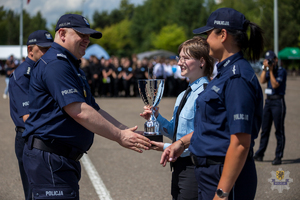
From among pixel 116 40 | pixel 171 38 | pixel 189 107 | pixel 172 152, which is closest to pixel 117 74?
pixel 189 107

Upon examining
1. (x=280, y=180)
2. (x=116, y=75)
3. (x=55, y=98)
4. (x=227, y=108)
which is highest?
(x=227, y=108)

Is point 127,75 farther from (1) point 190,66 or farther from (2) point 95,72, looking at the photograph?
(1) point 190,66

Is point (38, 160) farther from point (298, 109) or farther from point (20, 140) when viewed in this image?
point (298, 109)

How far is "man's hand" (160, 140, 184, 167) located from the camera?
304cm

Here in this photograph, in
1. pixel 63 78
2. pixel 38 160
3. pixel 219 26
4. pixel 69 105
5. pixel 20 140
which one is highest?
pixel 219 26

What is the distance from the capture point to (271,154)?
26.2 feet

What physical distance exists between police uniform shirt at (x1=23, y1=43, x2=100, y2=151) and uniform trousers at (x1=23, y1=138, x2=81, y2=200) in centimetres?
16

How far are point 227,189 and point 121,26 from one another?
85.5 m

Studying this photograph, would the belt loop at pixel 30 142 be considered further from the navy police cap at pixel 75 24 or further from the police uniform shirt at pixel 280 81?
the police uniform shirt at pixel 280 81

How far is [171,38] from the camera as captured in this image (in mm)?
71438

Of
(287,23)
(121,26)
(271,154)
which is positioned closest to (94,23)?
(121,26)

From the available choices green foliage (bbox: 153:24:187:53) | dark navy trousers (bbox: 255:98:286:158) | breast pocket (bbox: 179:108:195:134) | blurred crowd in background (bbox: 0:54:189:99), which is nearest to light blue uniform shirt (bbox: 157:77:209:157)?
breast pocket (bbox: 179:108:195:134)

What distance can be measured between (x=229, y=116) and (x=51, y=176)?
152cm

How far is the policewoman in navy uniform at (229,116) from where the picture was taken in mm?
2256
